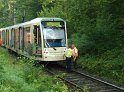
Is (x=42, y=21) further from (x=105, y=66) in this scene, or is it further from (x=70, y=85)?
(x=70, y=85)

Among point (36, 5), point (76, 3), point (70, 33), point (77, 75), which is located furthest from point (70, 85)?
point (36, 5)

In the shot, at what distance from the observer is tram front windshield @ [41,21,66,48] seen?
2178 centimetres

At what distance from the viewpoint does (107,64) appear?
19.2 metres

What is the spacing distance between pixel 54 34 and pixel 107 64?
4.34m

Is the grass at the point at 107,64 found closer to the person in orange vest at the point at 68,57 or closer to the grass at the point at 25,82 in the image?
the person in orange vest at the point at 68,57

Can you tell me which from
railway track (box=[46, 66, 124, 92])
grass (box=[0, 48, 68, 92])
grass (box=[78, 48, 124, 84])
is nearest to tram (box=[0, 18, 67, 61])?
grass (box=[78, 48, 124, 84])

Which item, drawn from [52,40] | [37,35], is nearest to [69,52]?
[52,40]

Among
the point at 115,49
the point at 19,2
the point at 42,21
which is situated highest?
the point at 19,2

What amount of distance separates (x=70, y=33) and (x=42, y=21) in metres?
7.29

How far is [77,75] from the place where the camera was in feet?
63.1

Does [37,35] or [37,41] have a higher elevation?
[37,35]

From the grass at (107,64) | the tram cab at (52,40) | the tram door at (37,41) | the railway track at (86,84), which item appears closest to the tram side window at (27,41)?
the tram door at (37,41)

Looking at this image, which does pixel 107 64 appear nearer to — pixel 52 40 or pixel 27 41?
pixel 52 40

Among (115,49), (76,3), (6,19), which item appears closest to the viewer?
(115,49)
